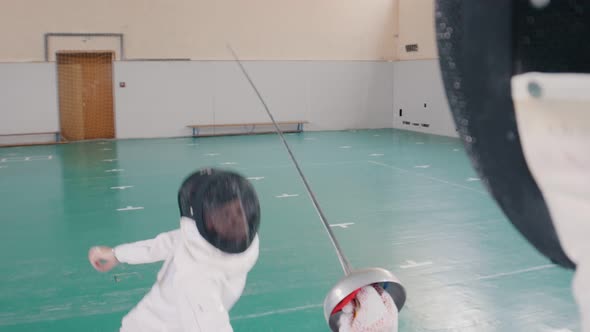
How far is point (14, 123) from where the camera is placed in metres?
11.7

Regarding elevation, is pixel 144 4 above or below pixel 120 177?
above

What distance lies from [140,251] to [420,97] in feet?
41.0

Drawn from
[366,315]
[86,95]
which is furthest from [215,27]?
[366,315]

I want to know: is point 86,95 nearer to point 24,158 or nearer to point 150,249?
point 24,158

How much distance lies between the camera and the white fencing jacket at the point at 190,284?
1594mm

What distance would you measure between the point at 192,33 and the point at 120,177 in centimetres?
567

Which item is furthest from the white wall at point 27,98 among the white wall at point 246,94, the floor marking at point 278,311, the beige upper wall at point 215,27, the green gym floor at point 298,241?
the floor marking at point 278,311

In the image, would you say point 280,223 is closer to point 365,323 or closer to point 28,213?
point 28,213

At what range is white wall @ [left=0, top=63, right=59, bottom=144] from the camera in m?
11.6

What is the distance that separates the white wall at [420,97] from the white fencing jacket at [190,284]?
1130 cm

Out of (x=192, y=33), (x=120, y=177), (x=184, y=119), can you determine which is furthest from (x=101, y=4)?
(x=120, y=177)

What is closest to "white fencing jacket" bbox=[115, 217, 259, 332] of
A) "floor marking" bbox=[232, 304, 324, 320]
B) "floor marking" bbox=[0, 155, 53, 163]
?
"floor marking" bbox=[232, 304, 324, 320]

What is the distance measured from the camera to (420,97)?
13805 mm

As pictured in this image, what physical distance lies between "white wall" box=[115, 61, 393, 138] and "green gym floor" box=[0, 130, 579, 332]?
131 inches
